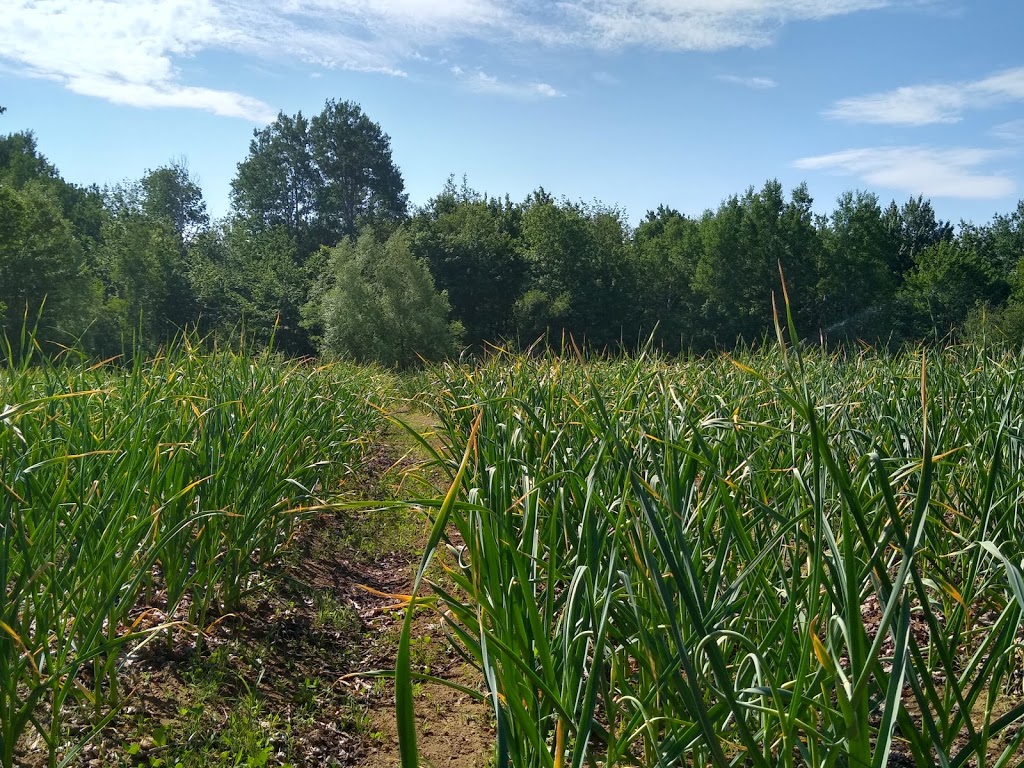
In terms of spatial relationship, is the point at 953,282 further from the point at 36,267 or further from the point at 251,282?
the point at 36,267

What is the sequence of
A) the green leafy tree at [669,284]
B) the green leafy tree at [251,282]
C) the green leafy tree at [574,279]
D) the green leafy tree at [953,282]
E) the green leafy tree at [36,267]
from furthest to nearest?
the green leafy tree at [669,284], the green leafy tree at [574,279], the green leafy tree at [953,282], the green leafy tree at [251,282], the green leafy tree at [36,267]

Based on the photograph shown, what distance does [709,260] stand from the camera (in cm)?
4588

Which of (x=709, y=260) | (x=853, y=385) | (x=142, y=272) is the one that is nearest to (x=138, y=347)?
(x=853, y=385)

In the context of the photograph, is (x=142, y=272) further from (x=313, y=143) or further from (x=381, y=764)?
(x=381, y=764)

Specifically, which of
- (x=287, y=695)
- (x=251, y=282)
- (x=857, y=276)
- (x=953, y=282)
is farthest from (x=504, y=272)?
(x=287, y=695)

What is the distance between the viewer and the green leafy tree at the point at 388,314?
30.7 m

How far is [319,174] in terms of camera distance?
57656 mm

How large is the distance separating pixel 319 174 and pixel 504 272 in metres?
21.8

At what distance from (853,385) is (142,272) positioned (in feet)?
130

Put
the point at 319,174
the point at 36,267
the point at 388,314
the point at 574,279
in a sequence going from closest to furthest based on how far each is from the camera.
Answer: the point at 36,267
the point at 388,314
the point at 574,279
the point at 319,174

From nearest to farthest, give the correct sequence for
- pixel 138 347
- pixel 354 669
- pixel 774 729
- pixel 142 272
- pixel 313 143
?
pixel 774 729
pixel 354 669
pixel 138 347
pixel 142 272
pixel 313 143

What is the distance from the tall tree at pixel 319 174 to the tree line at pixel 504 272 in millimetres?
1412

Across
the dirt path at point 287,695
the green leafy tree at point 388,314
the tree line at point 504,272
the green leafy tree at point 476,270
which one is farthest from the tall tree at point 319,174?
the dirt path at point 287,695

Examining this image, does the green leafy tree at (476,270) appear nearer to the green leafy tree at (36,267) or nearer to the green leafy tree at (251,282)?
the green leafy tree at (251,282)
